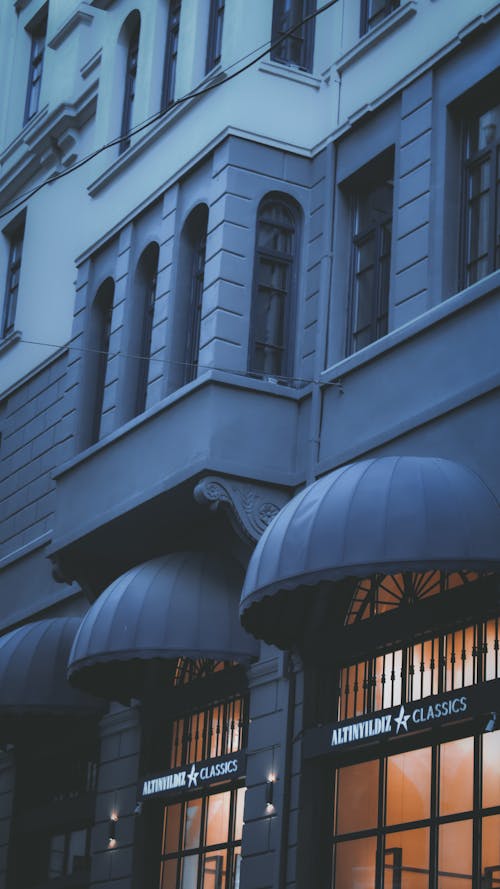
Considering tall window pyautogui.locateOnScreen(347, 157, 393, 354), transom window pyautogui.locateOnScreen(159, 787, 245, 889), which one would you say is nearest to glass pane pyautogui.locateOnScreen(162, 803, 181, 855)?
transom window pyautogui.locateOnScreen(159, 787, 245, 889)

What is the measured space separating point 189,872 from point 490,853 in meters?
6.02

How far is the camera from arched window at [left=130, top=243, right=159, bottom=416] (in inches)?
879

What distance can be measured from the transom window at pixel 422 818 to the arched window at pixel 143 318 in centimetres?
655

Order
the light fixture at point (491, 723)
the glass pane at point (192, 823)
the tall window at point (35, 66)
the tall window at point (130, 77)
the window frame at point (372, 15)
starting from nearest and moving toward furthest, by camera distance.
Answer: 1. the light fixture at point (491, 723)
2. the window frame at point (372, 15)
3. the glass pane at point (192, 823)
4. the tall window at point (130, 77)
5. the tall window at point (35, 66)

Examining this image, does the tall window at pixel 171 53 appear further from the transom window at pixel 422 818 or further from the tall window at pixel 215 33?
the transom window at pixel 422 818

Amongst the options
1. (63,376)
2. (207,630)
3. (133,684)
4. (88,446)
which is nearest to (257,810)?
(207,630)

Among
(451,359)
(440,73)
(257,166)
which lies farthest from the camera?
(257,166)

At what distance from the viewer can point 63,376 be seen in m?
26.6

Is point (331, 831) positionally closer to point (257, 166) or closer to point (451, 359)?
point (451, 359)

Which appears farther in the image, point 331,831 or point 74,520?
point 74,520

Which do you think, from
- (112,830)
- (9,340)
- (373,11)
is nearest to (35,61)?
(9,340)

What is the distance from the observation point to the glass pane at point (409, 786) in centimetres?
1650

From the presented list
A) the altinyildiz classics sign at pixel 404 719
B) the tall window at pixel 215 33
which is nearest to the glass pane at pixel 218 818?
the altinyildiz classics sign at pixel 404 719

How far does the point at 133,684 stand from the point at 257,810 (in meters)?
3.57
